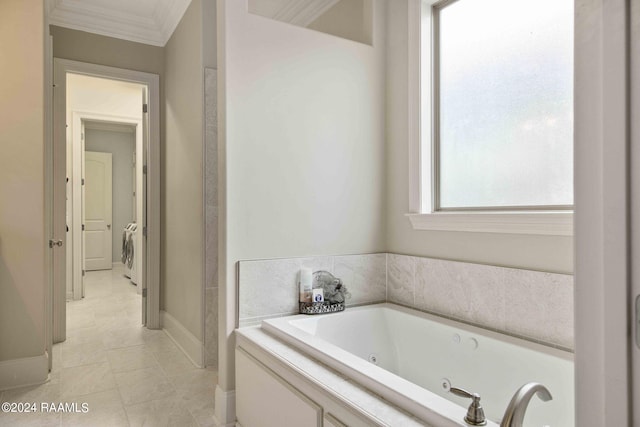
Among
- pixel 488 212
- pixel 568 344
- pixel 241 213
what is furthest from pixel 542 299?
pixel 241 213

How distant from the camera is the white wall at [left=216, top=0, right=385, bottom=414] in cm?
224

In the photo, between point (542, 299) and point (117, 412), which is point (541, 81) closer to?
point (542, 299)

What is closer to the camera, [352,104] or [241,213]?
[241,213]

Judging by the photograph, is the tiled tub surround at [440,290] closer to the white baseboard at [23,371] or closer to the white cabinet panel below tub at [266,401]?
the white cabinet panel below tub at [266,401]

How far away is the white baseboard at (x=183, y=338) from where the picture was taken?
311 cm

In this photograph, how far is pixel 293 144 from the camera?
7.93ft

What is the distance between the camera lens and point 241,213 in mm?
2262

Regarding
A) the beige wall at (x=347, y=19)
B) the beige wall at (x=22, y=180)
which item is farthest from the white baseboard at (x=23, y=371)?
the beige wall at (x=347, y=19)

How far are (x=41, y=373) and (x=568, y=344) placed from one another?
309cm

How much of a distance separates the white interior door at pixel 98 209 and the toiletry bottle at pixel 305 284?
274 inches

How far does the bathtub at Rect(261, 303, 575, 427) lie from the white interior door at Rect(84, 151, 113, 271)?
7027 millimetres

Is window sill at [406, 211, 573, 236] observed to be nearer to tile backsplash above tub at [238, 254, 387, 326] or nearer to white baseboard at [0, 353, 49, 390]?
tile backsplash above tub at [238, 254, 387, 326]

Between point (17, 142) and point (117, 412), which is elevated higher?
point (17, 142)

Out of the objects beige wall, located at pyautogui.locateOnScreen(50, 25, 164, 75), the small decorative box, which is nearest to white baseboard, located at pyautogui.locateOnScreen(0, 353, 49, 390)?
the small decorative box
